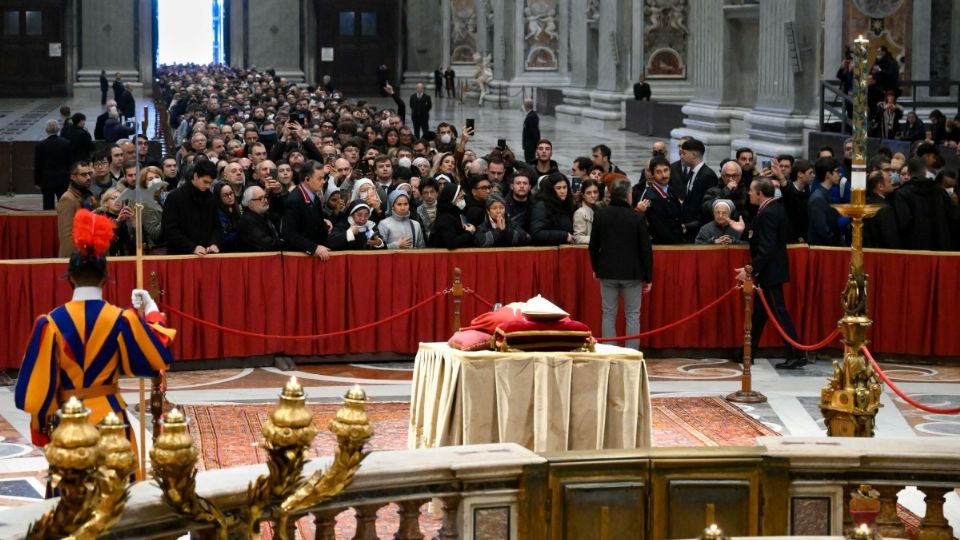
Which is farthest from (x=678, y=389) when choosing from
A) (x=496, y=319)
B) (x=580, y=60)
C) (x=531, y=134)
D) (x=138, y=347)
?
(x=580, y=60)

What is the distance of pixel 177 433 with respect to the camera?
16.8 ft

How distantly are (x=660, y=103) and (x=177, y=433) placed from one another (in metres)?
32.0

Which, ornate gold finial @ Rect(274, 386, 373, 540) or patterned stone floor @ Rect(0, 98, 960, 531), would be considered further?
patterned stone floor @ Rect(0, 98, 960, 531)

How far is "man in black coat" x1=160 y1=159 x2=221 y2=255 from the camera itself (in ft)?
45.5

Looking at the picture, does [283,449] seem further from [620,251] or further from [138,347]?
[620,251]

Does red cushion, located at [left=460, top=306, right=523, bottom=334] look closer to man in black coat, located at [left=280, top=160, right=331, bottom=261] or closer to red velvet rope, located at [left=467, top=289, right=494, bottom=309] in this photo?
red velvet rope, located at [left=467, top=289, right=494, bottom=309]

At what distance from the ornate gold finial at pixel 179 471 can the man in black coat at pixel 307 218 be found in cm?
847

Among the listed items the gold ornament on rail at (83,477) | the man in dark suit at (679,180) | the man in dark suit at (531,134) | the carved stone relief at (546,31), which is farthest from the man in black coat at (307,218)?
the carved stone relief at (546,31)

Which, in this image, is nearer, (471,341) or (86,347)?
(86,347)

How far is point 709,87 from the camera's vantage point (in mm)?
31062

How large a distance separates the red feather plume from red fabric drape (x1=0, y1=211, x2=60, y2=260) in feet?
34.5

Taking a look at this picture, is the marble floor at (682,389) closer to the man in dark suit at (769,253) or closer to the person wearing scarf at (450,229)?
the man in dark suit at (769,253)

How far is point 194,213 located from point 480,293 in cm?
247

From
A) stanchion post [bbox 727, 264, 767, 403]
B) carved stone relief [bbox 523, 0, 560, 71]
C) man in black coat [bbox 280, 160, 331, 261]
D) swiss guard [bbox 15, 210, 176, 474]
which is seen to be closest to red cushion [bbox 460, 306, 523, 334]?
swiss guard [bbox 15, 210, 176, 474]
